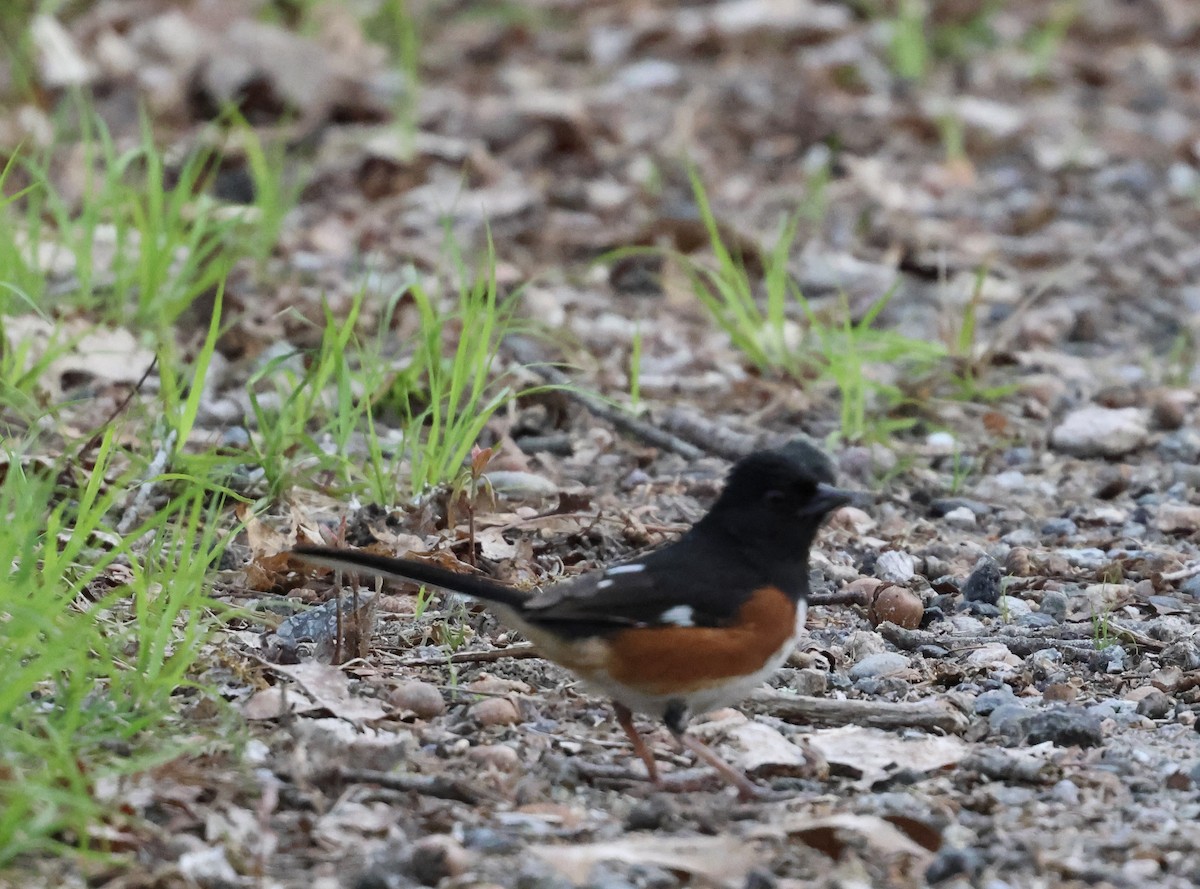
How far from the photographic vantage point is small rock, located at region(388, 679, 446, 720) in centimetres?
355

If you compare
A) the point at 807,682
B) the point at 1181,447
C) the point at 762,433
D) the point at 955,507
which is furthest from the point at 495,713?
the point at 1181,447

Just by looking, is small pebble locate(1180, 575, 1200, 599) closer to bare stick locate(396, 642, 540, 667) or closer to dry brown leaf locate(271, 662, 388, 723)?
bare stick locate(396, 642, 540, 667)

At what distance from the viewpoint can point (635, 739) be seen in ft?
11.3

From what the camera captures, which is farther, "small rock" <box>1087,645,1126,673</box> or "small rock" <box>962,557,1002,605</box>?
"small rock" <box>962,557,1002,605</box>

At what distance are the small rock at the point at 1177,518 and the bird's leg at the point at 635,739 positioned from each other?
2.13 metres

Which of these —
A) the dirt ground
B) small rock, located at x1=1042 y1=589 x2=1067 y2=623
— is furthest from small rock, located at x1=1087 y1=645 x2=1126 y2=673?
small rock, located at x1=1042 y1=589 x2=1067 y2=623

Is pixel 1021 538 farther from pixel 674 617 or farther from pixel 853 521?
pixel 674 617

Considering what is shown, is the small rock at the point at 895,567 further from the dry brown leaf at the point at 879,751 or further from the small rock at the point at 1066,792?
the small rock at the point at 1066,792

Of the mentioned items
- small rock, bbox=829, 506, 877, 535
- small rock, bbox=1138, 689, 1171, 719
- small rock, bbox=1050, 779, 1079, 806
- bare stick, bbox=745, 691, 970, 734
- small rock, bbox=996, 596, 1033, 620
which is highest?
small rock, bbox=1050, 779, 1079, 806

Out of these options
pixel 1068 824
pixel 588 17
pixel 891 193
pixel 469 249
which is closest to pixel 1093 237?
pixel 891 193

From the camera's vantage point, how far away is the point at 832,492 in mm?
3656

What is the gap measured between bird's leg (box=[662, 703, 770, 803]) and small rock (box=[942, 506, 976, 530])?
177 cm

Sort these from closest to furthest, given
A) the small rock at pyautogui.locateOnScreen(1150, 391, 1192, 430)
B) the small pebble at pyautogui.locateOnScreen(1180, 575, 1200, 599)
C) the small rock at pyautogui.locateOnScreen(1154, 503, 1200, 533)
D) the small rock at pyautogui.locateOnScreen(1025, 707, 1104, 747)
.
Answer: the small rock at pyautogui.locateOnScreen(1025, 707, 1104, 747) < the small pebble at pyautogui.locateOnScreen(1180, 575, 1200, 599) < the small rock at pyautogui.locateOnScreen(1154, 503, 1200, 533) < the small rock at pyautogui.locateOnScreen(1150, 391, 1192, 430)

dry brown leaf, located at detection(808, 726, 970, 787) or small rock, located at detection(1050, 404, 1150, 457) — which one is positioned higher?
dry brown leaf, located at detection(808, 726, 970, 787)
